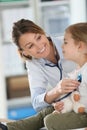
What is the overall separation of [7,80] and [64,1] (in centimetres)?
103

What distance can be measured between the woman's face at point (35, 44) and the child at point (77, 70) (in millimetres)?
168

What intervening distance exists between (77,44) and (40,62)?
0.31 m

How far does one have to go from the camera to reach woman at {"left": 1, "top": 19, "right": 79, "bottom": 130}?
1672mm

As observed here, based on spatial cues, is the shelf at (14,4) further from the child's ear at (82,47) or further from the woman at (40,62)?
the child's ear at (82,47)

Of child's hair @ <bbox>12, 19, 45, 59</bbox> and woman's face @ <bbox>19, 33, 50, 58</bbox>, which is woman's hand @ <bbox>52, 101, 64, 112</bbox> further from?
child's hair @ <bbox>12, 19, 45, 59</bbox>

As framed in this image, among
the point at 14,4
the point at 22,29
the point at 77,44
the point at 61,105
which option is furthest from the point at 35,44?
the point at 14,4

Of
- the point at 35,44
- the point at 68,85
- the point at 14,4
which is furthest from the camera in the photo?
the point at 14,4

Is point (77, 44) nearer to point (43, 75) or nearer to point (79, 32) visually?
point (79, 32)

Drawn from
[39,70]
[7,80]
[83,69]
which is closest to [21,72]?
[7,80]

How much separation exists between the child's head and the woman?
0.61 ft

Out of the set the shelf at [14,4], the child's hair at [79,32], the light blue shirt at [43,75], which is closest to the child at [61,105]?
the child's hair at [79,32]

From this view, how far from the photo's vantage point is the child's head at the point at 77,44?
1.51m

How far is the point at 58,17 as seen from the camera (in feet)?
11.0

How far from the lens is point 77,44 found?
152cm
